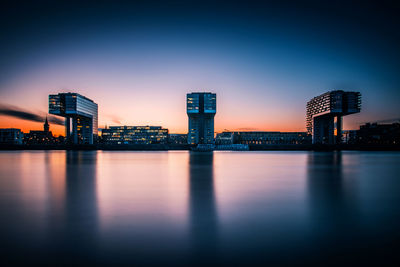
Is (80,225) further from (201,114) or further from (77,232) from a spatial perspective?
(201,114)

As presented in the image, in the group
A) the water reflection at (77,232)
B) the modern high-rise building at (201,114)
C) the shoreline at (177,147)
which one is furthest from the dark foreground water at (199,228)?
the modern high-rise building at (201,114)

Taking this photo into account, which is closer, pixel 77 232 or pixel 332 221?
pixel 77 232

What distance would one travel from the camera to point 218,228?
6520 mm

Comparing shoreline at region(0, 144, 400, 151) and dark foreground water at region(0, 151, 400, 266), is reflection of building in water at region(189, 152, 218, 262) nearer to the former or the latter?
dark foreground water at region(0, 151, 400, 266)

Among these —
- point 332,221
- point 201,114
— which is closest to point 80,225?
point 332,221

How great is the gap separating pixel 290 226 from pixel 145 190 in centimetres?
842

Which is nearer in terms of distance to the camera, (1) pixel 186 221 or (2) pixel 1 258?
(2) pixel 1 258

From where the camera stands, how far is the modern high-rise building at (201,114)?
187 meters

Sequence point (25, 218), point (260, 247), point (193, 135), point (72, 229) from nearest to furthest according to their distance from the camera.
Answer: point (260, 247), point (72, 229), point (25, 218), point (193, 135)

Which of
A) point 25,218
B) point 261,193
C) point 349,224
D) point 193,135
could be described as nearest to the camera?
point 349,224

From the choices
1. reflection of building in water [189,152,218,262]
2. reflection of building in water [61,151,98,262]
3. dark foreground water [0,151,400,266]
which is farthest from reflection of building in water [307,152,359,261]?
reflection of building in water [61,151,98,262]

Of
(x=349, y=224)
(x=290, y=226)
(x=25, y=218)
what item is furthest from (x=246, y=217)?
(x=25, y=218)

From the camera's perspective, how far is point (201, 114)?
19188cm

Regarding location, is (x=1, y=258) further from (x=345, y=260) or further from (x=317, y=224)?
(x=317, y=224)
